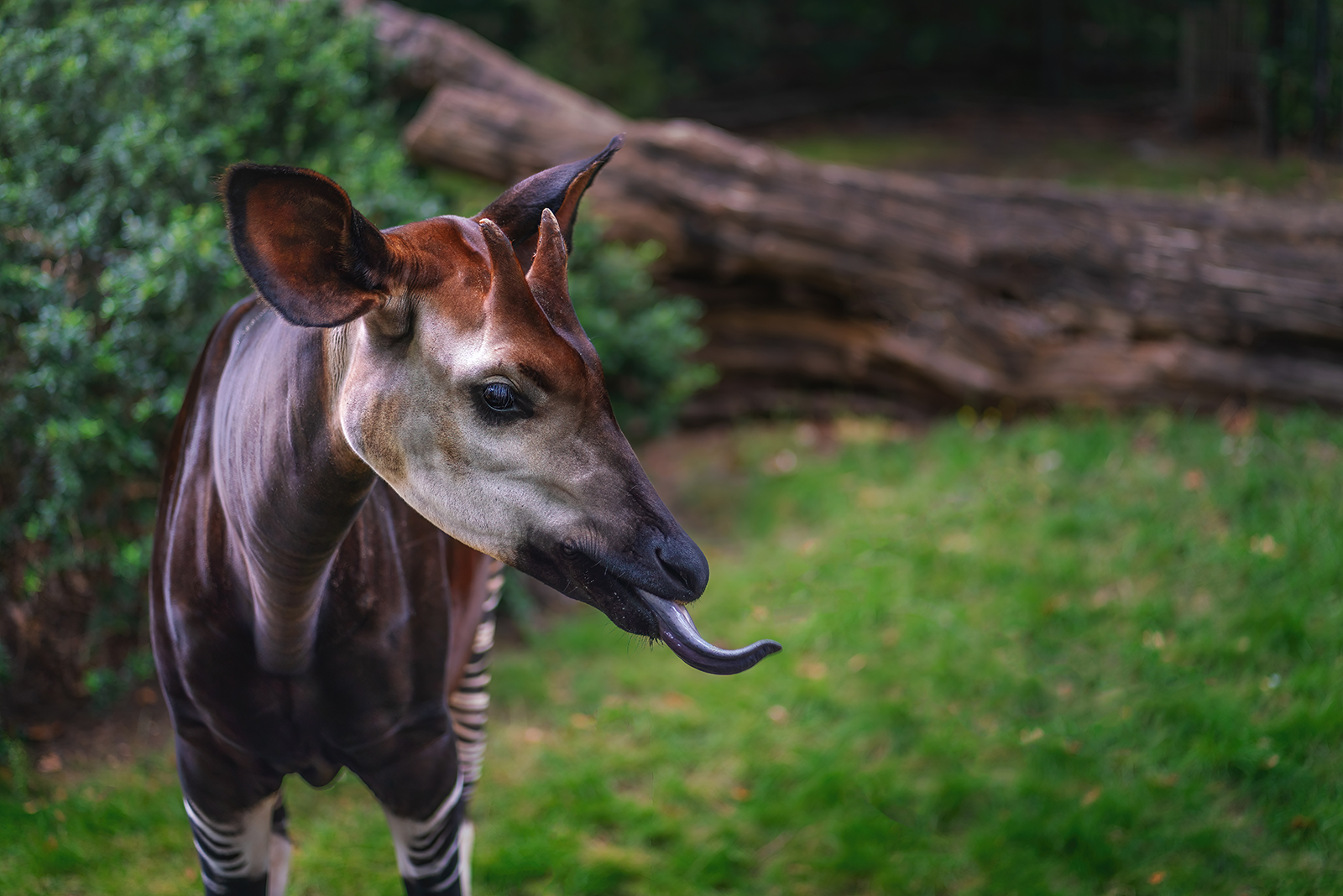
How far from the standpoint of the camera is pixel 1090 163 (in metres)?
9.59

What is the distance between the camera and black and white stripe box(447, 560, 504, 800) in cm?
275

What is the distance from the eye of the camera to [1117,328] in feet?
18.7

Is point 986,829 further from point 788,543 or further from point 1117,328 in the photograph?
point 1117,328

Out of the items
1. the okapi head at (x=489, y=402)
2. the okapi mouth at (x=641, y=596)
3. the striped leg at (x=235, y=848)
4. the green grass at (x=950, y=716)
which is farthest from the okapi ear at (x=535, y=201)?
the green grass at (x=950, y=716)

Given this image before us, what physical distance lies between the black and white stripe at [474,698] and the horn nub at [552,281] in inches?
48.9

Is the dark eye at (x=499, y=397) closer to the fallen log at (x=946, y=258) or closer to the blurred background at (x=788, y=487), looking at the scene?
the blurred background at (x=788, y=487)

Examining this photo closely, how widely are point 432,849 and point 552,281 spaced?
125 centimetres

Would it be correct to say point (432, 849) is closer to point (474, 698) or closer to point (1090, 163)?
point (474, 698)

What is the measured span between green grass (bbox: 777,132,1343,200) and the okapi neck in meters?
7.86

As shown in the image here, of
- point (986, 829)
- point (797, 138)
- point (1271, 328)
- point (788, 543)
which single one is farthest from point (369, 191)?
point (797, 138)

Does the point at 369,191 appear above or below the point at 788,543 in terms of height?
above

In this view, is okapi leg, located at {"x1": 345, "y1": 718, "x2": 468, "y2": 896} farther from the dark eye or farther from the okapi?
the dark eye

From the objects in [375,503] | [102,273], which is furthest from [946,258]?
[375,503]

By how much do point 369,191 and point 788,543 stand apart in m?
2.56
